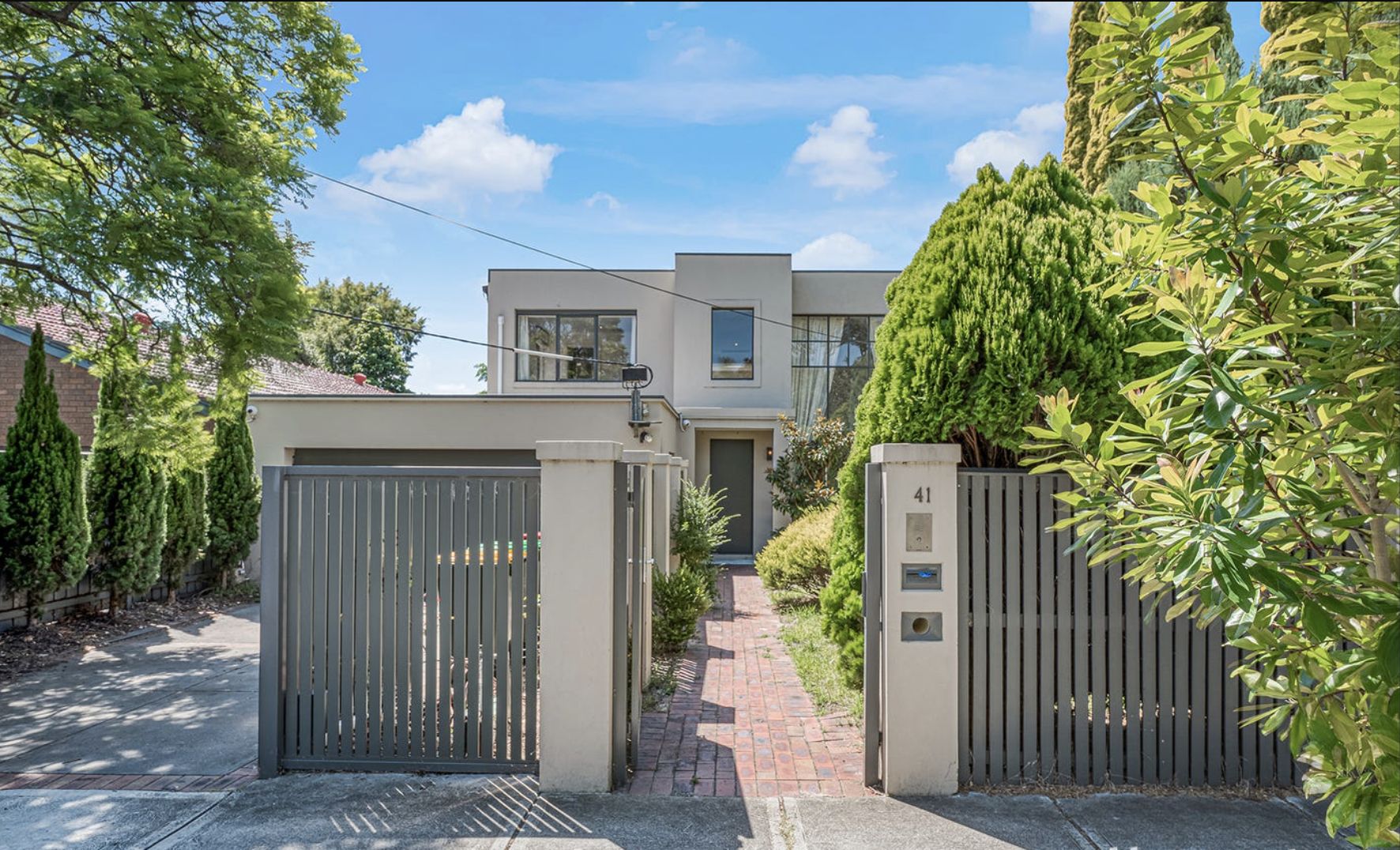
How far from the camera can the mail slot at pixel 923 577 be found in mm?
4141

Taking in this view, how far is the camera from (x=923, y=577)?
414 cm

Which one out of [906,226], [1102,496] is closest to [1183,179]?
[1102,496]

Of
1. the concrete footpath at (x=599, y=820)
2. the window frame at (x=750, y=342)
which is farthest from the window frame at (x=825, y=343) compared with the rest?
the concrete footpath at (x=599, y=820)

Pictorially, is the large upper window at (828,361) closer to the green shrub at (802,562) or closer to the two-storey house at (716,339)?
the two-storey house at (716,339)

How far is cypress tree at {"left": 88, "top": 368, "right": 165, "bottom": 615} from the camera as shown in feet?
28.9

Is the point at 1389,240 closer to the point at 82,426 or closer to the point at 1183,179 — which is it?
the point at 1183,179

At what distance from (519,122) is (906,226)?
20.8 feet

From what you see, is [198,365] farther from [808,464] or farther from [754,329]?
[754,329]

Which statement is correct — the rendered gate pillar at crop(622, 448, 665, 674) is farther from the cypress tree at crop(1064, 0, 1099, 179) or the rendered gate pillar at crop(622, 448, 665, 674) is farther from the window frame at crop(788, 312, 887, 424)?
the window frame at crop(788, 312, 887, 424)

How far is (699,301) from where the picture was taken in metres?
16.8

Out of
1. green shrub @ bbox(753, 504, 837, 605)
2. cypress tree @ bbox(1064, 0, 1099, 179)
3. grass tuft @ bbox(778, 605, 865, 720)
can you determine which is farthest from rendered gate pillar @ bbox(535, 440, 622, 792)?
cypress tree @ bbox(1064, 0, 1099, 179)

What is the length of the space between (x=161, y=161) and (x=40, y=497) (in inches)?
152

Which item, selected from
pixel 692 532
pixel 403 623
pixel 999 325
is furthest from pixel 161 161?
pixel 999 325

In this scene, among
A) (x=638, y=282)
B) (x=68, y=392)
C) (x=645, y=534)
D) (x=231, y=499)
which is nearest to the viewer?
(x=645, y=534)
